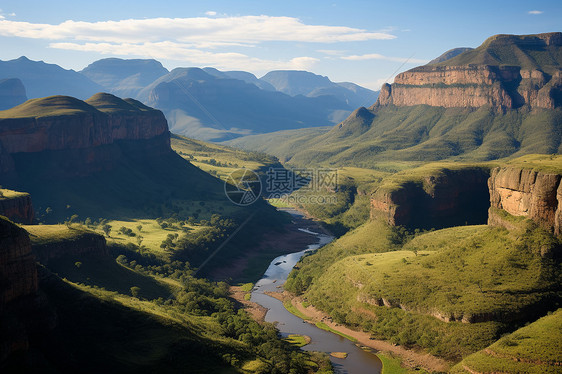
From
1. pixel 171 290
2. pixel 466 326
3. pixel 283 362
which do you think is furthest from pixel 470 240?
pixel 171 290

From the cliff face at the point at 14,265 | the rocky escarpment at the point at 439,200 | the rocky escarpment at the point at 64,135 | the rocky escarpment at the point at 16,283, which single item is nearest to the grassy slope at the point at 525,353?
the rocky escarpment at the point at 16,283

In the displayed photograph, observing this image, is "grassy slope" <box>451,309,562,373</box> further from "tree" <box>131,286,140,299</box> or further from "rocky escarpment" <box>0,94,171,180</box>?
"rocky escarpment" <box>0,94,171,180</box>

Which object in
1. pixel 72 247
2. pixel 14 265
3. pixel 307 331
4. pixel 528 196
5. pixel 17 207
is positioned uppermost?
pixel 528 196

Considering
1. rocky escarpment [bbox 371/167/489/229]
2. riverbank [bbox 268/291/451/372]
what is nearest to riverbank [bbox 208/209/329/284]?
riverbank [bbox 268/291/451/372]

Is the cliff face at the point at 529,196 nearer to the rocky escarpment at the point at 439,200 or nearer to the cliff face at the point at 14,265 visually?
the rocky escarpment at the point at 439,200

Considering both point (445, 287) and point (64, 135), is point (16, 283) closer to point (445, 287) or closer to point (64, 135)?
point (445, 287)

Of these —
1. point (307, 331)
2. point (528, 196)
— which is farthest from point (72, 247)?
point (528, 196)
